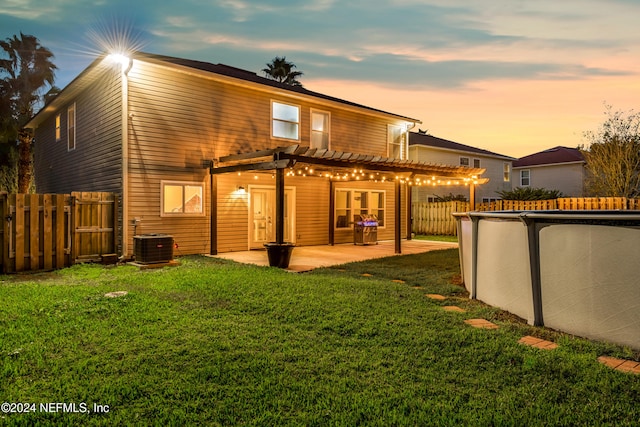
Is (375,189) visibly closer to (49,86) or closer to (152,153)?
(152,153)

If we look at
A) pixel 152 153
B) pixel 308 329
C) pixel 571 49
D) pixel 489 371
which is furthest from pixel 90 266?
pixel 571 49

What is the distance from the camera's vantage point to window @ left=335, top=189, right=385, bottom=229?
15.8 m

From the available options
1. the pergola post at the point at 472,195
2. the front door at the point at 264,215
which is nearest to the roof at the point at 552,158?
the pergola post at the point at 472,195

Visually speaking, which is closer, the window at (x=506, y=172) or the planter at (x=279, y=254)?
the planter at (x=279, y=254)

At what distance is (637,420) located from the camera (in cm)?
260

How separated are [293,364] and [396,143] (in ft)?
49.3

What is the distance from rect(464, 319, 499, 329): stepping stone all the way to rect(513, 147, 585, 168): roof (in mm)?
29481

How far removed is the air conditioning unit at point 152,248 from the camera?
9391 millimetres

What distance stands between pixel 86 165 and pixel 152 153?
331 cm

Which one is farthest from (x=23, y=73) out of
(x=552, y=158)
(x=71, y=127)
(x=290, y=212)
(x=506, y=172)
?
(x=552, y=158)

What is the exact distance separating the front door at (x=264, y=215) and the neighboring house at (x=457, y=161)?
1161 cm

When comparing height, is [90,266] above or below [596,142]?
below

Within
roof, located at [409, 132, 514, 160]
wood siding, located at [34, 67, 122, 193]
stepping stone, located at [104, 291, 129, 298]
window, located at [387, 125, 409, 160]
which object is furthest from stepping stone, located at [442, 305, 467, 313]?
roof, located at [409, 132, 514, 160]

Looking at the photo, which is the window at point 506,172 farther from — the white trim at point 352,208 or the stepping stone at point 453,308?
the stepping stone at point 453,308
